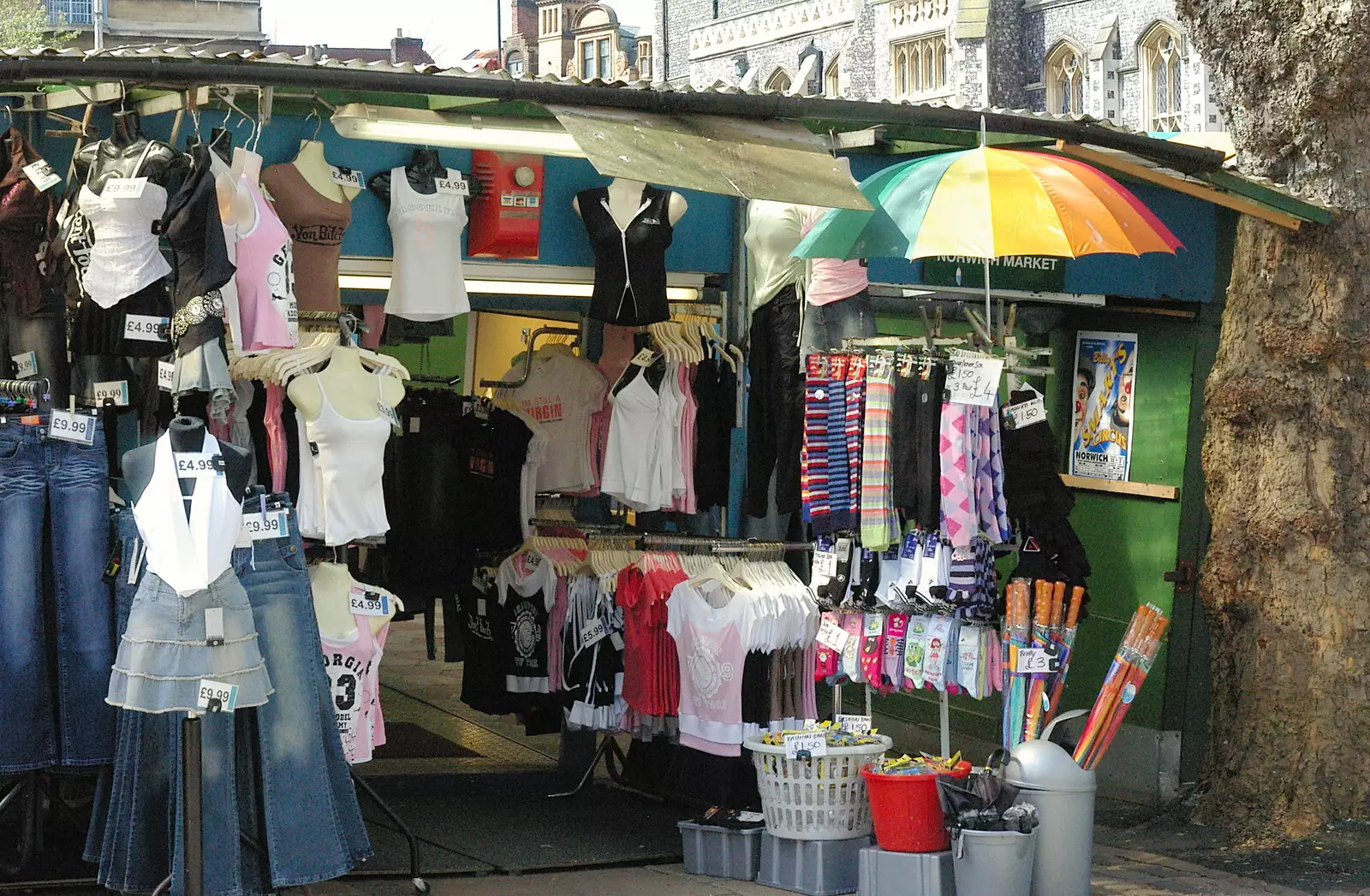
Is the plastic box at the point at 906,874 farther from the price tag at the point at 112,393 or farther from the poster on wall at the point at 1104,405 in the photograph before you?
the price tag at the point at 112,393

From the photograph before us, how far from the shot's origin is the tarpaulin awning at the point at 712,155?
5754mm

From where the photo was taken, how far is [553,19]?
61.7 meters

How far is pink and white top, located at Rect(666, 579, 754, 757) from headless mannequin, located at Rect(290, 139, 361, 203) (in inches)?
84.0

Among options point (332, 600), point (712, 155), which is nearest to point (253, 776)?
point (332, 600)

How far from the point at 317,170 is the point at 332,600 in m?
1.62

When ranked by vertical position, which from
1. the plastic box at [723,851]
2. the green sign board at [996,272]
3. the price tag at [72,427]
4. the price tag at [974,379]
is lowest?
the plastic box at [723,851]

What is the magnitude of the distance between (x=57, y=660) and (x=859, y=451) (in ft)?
10.0

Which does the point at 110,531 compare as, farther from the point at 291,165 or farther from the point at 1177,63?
the point at 1177,63

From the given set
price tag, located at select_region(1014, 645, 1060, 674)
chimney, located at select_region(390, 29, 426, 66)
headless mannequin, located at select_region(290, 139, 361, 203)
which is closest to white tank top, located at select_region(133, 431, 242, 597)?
headless mannequin, located at select_region(290, 139, 361, 203)

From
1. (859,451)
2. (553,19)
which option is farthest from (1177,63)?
(859,451)

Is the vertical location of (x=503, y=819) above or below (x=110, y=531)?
below

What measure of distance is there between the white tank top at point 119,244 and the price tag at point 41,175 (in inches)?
6.6

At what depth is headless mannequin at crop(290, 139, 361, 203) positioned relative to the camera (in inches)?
251

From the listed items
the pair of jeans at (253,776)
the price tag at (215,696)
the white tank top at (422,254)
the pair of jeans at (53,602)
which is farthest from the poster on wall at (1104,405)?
the pair of jeans at (53,602)
